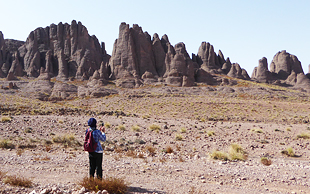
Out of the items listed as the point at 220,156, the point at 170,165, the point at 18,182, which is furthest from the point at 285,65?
the point at 18,182

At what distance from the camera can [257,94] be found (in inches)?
2312

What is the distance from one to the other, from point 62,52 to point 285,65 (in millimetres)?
94894

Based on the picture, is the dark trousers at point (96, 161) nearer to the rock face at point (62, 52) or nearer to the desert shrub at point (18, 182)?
the desert shrub at point (18, 182)

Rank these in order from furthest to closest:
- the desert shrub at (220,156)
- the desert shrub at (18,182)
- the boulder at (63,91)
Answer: the boulder at (63,91) → the desert shrub at (220,156) → the desert shrub at (18,182)

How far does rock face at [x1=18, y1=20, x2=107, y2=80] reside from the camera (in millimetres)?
82812

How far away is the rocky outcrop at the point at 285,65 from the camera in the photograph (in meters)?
102

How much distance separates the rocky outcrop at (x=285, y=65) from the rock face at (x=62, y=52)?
252ft

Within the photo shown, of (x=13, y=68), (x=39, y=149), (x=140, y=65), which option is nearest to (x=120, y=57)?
(x=140, y=65)

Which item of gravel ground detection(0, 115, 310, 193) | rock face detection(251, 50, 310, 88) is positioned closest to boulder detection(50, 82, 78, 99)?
gravel ground detection(0, 115, 310, 193)

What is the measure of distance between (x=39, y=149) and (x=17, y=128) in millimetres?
6891

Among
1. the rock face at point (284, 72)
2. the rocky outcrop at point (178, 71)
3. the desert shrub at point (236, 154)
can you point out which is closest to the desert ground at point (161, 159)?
the desert shrub at point (236, 154)

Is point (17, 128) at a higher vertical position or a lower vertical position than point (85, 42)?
lower

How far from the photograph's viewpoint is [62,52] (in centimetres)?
8725

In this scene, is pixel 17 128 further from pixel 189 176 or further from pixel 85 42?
pixel 85 42
